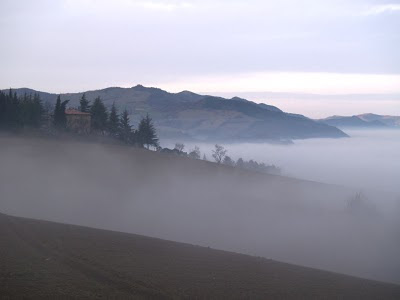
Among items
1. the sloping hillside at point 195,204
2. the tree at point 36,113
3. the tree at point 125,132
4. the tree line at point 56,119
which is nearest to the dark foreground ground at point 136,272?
the sloping hillside at point 195,204

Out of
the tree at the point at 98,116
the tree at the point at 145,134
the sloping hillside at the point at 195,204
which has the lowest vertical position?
the sloping hillside at the point at 195,204

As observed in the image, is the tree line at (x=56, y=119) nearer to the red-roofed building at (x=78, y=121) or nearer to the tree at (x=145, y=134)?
the tree at (x=145, y=134)

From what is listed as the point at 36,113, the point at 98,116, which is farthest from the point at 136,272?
the point at 98,116

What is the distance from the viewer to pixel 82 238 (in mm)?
25703

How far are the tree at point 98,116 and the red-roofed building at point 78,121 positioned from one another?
4.17 feet

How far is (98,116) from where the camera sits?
81.7 metres

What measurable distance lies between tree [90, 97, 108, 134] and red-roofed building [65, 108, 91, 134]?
127cm

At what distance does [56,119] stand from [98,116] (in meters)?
7.74

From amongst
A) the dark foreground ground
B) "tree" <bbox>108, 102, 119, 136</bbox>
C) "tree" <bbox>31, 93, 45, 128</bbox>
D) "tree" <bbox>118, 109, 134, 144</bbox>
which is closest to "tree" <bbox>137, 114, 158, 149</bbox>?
"tree" <bbox>118, 109, 134, 144</bbox>

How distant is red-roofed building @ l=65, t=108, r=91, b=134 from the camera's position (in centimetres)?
7866

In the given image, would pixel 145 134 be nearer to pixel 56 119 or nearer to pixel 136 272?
pixel 56 119

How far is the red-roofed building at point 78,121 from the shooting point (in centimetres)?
7866

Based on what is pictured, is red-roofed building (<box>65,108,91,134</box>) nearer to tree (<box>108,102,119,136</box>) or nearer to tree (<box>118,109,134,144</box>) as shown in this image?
tree (<box>108,102,119,136</box>)

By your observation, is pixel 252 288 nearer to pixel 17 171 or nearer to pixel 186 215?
pixel 186 215
